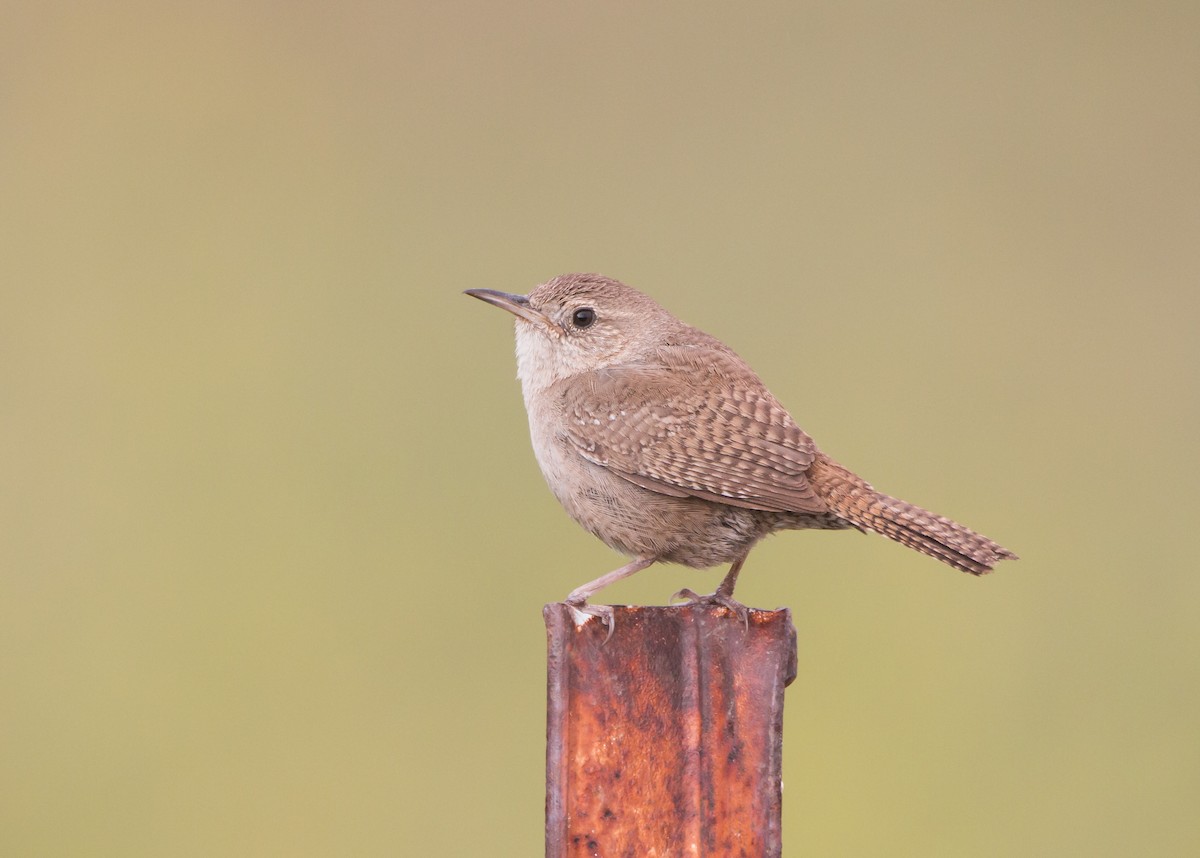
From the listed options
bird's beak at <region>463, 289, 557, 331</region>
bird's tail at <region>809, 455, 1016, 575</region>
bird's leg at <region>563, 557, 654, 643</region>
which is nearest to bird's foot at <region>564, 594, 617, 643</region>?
bird's leg at <region>563, 557, 654, 643</region>

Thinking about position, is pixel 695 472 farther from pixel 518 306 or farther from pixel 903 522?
pixel 518 306

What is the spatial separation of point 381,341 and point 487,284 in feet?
1.72

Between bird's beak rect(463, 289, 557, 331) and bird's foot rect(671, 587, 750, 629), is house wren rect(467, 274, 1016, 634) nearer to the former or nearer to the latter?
bird's foot rect(671, 587, 750, 629)

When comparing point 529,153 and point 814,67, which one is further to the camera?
point 814,67

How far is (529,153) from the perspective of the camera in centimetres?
729

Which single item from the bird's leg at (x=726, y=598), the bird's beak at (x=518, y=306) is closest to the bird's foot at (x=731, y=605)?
the bird's leg at (x=726, y=598)

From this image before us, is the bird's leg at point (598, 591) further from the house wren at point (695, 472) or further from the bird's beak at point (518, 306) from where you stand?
the bird's beak at point (518, 306)

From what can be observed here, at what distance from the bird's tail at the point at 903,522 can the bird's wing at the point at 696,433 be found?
2.7 inches

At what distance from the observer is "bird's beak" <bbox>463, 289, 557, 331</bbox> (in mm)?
4633

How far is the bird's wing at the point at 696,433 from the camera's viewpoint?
3.69m

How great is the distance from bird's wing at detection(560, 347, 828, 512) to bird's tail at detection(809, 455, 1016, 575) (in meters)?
0.07

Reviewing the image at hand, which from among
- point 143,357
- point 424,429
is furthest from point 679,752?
point 143,357

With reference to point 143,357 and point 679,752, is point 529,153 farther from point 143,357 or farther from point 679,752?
point 679,752

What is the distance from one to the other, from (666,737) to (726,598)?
63 centimetres
